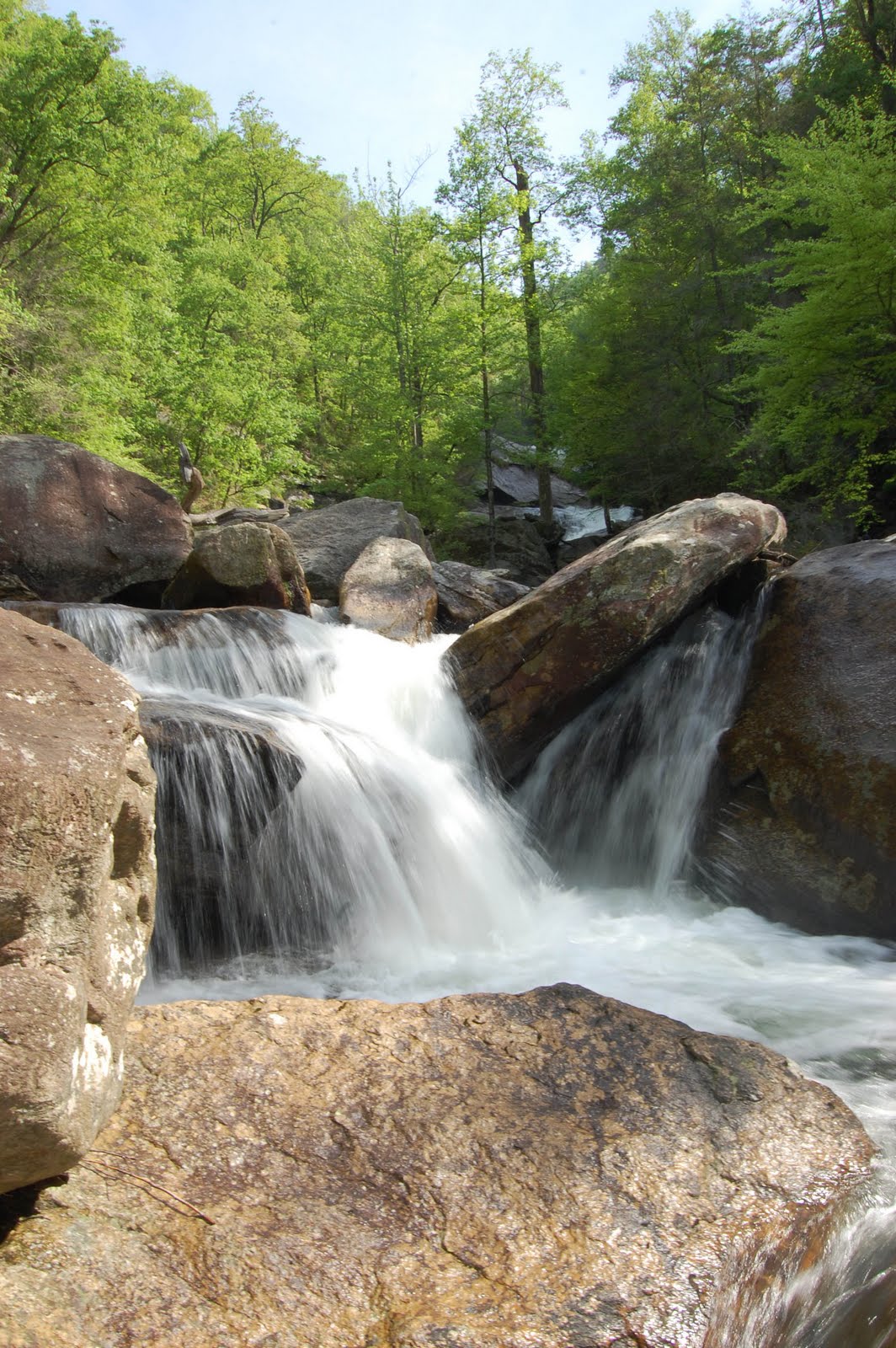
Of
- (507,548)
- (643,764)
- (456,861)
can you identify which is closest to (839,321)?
(643,764)

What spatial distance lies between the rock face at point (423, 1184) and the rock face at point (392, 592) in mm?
6609

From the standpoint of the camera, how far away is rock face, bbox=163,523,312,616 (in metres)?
8.62

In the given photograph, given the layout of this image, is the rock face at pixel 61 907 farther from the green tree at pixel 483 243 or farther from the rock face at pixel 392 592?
the green tree at pixel 483 243

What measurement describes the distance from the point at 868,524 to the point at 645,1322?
45.5 ft

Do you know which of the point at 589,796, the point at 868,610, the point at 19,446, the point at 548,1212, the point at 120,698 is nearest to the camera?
the point at 548,1212

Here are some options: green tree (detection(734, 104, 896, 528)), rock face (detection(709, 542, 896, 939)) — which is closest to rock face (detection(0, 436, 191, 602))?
rock face (detection(709, 542, 896, 939))

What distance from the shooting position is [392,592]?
9.82 m

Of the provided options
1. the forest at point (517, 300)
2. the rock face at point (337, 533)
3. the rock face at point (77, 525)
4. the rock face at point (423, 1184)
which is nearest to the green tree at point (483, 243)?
the forest at point (517, 300)

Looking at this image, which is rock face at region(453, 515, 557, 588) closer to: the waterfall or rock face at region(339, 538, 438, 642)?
rock face at region(339, 538, 438, 642)

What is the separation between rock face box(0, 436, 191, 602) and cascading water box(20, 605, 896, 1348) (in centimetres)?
149

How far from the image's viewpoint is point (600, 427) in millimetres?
21375

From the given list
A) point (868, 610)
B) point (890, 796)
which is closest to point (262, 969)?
point (890, 796)

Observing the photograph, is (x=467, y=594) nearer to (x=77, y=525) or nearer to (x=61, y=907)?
(x=77, y=525)

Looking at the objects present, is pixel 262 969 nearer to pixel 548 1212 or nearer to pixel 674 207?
pixel 548 1212
